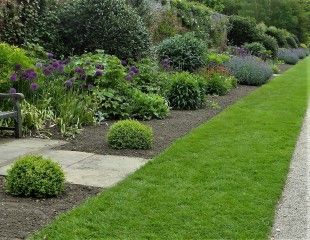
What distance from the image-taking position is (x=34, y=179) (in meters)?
5.14

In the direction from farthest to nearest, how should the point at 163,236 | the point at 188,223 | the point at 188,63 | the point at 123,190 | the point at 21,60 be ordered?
1. the point at 188,63
2. the point at 21,60
3. the point at 123,190
4. the point at 188,223
5. the point at 163,236

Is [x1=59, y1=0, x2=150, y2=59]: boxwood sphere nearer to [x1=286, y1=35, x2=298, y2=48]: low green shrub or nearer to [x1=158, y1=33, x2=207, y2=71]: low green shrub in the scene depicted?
[x1=158, y1=33, x2=207, y2=71]: low green shrub

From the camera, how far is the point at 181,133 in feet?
28.9

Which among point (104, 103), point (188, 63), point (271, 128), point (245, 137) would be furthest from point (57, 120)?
point (188, 63)

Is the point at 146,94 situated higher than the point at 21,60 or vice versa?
the point at 21,60

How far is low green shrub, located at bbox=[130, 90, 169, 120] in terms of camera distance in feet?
32.5

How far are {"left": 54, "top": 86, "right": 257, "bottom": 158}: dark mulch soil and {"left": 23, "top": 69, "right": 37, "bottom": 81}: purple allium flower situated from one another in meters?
1.19

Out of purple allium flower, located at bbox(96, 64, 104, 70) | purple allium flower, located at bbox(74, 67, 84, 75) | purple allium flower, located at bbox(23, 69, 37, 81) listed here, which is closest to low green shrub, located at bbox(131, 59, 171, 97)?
purple allium flower, located at bbox(96, 64, 104, 70)

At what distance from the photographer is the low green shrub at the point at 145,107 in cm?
991

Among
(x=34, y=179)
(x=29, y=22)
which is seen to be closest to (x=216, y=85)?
(x=29, y=22)

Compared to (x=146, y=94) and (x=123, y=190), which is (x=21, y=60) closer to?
(x=146, y=94)

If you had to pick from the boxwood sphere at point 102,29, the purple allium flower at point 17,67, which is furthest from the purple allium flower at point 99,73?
the boxwood sphere at point 102,29

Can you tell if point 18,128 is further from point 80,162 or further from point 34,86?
point 80,162

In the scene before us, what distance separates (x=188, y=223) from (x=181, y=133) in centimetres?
421
